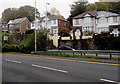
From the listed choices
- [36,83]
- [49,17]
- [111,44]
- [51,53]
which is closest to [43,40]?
[51,53]

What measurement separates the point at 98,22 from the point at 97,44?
2003 cm

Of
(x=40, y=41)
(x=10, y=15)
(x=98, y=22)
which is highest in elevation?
(x=10, y=15)

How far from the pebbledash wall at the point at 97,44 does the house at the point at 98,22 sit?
11594 mm

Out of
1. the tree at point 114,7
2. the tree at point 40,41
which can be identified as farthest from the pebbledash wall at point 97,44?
the tree at point 114,7

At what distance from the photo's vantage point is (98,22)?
174ft

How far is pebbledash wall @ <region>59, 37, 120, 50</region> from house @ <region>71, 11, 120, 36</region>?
11.6 metres

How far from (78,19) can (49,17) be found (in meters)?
12.2

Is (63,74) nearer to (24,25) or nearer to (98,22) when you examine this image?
(98,22)

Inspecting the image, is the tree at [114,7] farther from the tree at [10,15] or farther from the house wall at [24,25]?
the tree at [10,15]

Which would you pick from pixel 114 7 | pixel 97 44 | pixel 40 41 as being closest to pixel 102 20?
pixel 114 7

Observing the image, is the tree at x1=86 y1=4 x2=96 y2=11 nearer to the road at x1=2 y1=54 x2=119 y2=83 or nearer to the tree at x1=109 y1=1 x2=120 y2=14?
the tree at x1=109 y1=1 x2=120 y2=14

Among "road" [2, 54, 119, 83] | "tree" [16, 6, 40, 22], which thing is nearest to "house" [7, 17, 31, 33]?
"tree" [16, 6, 40, 22]

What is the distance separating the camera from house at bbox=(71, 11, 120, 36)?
50.4 meters

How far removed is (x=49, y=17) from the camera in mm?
63281
